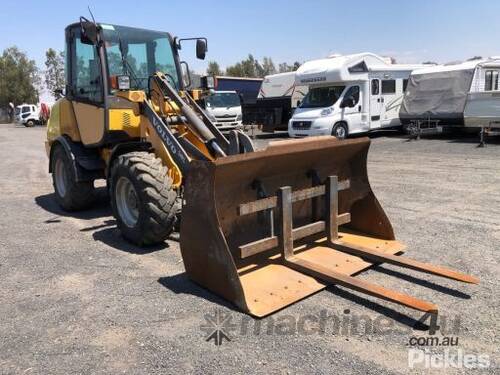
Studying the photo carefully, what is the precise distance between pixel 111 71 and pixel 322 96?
12.2 metres

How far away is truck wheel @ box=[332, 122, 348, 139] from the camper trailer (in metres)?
2.96

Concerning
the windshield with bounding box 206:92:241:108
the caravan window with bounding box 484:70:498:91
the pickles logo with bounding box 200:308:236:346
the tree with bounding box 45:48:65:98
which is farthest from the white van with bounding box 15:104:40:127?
the pickles logo with bounding box 200:308:236:346

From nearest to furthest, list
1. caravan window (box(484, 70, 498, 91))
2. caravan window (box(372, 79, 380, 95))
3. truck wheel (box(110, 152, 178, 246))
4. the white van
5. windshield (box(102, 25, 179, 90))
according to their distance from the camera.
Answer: truck wheel (box(110, 152, 178, 246))
windshield (box(102, 25, 179, 90))
caravan window (box(484, 70, 498, 91))
caravan window (box(372, 79, 380, 95))
the white van

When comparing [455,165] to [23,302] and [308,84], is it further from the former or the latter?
[23,302]

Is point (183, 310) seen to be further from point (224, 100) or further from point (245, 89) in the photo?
point (245, 89)

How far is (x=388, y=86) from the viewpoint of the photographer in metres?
18.5

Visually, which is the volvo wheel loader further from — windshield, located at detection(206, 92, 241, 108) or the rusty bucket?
windshield, located at detection(206, 92, 241, 108)

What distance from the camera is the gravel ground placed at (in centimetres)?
323

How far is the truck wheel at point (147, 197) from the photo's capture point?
5.20 metres

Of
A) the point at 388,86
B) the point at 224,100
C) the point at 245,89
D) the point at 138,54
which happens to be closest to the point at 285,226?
the point at 138,54

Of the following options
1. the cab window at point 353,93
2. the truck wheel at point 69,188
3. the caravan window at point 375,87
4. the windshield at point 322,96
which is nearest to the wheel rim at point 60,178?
the truck wheel at point 69,188

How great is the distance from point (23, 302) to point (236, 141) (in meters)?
2.79

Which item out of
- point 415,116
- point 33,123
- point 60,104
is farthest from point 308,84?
point 33,123

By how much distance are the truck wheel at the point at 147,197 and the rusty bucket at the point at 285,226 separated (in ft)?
3.07
